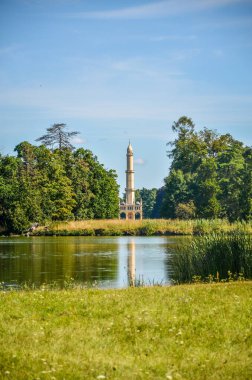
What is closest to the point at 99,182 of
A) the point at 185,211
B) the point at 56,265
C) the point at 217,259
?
the point at 185,211

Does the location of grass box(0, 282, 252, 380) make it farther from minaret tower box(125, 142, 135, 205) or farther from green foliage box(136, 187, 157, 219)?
green foliage box(136, 187, 157, 219)

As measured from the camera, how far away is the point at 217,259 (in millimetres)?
18328

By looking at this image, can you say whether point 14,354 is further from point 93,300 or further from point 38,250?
point 38,250

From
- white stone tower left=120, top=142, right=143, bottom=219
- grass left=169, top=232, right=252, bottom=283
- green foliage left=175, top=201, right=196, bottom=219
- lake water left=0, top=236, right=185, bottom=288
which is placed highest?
white stone tower left=120, top=142, right=143, bottom=219

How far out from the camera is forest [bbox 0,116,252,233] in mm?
62688

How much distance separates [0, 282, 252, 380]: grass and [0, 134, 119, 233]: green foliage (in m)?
48.8

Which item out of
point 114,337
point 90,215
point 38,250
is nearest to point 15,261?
point 38,250

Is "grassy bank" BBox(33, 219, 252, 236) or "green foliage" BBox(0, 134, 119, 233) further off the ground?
"green foliage" BBox(0, 134, 119, 233)

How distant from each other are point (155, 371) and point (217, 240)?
415 inches

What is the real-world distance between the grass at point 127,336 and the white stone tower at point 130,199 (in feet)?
365

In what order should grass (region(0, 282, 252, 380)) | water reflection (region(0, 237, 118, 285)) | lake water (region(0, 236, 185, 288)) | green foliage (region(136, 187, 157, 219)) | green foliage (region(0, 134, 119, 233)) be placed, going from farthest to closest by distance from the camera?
1. green foliage (region(136, 187, 157, 219))
2. green foliage (region(0, 134, 119, 233))
3. water reflection (region(0, 237, 118, 285))
4. lake water (region(0, 236, 185, 288))
5. grass (region(0, 282, 252, 380))

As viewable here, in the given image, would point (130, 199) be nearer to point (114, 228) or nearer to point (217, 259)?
point (114, 228)

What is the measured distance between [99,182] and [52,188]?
11.3 metres

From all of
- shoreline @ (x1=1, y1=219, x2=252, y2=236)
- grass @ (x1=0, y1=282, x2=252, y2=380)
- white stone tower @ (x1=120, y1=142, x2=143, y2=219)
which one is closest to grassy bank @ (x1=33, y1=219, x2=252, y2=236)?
shoreline @ (x1=1, y1=219, x2=252, y2=236)
